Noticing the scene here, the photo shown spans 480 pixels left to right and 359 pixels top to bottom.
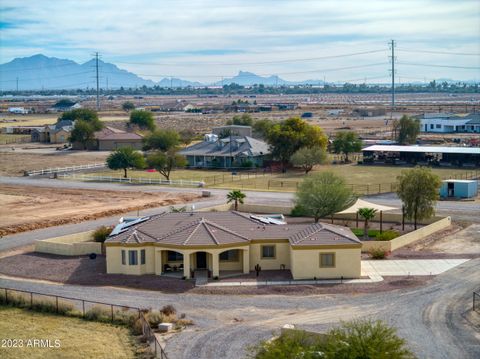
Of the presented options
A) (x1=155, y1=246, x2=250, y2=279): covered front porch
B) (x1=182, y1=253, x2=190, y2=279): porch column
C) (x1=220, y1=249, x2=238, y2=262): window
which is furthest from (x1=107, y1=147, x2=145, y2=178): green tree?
(x1=182, y1=253, x2=190, y2=279): porch column

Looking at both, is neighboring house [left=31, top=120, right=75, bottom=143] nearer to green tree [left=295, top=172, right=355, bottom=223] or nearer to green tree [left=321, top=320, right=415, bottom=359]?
green tree [left=295, top=172, right=355, bottom=223]

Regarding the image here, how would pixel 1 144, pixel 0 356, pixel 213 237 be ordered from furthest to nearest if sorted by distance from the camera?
pixel 1 144 < pixel 213 237 < pixel 0 356

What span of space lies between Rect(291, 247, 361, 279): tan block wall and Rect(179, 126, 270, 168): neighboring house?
1903 inches

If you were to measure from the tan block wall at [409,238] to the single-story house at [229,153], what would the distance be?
123ft

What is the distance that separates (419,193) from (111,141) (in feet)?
224

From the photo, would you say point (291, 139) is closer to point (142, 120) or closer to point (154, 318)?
point (154, 318)

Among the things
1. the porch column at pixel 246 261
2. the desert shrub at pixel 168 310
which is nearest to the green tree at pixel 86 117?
the porch column at pixel 246 261

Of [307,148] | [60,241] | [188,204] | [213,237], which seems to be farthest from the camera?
[307,148]

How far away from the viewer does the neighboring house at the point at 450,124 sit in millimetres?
130000

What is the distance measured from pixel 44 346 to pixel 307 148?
5832 cm

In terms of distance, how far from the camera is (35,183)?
77938mm

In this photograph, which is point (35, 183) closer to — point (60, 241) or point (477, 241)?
point (60, 241)

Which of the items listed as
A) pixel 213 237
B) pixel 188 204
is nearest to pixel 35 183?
pixel 188 204

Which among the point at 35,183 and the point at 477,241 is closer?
the point at 477,241
